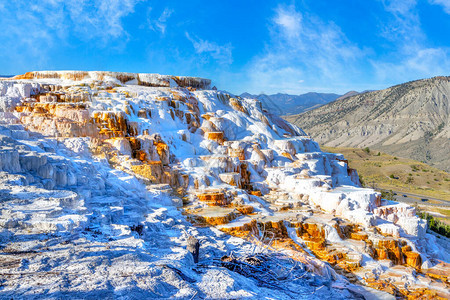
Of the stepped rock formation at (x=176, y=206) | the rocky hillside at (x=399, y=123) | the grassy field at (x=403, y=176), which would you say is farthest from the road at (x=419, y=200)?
the rocky hillside at (x=399, y=123)

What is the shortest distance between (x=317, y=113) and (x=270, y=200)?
293ft

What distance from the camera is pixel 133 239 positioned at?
673 cm

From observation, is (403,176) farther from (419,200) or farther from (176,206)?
(176,206)

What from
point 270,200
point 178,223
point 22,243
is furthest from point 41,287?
point 270,200

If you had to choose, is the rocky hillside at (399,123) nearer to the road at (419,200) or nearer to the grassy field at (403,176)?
the grassy field at (403,176)

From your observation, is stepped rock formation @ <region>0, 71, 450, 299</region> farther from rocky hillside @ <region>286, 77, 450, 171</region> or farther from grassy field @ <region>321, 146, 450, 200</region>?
rocky hillside @ <region>286, 77, 450, 171</region>

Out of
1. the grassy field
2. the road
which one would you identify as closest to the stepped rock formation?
the road

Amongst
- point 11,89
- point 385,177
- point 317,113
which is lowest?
point 385,177

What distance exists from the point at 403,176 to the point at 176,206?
39903 millimetres

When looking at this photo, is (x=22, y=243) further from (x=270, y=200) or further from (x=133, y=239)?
(x=270, y=200)

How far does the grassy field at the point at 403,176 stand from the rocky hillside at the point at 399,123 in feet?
42.7

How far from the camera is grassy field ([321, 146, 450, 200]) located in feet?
128

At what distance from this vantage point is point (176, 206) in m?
11.4

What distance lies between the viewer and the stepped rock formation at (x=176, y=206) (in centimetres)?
500
